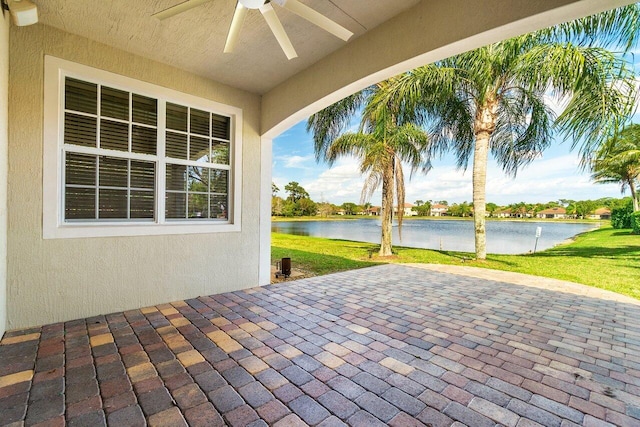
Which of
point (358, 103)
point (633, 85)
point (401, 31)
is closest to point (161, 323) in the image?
point (401, 31)

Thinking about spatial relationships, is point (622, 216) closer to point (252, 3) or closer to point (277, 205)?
point (277, 205)

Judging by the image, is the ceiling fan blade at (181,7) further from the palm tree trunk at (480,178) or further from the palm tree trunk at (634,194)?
the palm tree trunk at (634,194)

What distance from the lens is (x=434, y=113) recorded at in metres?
8.19

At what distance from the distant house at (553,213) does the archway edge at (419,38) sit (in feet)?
108

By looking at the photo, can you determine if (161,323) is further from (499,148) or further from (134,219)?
(499,148)

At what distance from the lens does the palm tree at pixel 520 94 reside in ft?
12.3

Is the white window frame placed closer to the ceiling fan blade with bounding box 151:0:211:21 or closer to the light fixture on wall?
the light fixture on wall

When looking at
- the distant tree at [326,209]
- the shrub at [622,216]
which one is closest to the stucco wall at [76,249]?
the distant tree at [326,209]

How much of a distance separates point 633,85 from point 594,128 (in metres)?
0.68

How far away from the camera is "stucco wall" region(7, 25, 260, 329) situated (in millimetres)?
2783

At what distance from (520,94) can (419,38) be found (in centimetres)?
698

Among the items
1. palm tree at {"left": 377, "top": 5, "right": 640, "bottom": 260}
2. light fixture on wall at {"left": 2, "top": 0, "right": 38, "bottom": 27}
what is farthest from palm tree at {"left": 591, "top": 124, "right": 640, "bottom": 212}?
light fixture on wall at {"left": 2, "top": 0, "right": 38, "bottom": 27}

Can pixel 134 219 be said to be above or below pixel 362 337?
above

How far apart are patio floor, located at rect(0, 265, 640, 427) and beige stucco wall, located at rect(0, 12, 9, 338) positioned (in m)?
0.42
